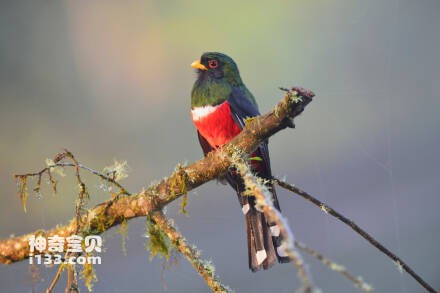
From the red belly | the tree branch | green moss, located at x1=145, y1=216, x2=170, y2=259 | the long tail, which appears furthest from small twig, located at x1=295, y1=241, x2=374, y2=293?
the red belly

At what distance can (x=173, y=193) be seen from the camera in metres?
1.66

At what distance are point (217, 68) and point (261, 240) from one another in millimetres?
853

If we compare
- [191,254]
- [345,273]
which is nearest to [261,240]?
[191,254]

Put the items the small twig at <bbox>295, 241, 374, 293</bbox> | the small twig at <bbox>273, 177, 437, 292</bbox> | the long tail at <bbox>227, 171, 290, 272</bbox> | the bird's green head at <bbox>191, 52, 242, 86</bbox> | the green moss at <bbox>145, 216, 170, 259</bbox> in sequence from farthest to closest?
the bird's green head at <bbox>191, 52, 242, 86</bbox>
the long tail at <bbox>227, 171, 290, 272</bbox>
the green moss at <bbox>145, 216, 170, 259</bbox>
the small twig at <bbox>273, 177, 437, 292</bbox>
the small twig at <bbox>295, 241, 374, 293</bbox>

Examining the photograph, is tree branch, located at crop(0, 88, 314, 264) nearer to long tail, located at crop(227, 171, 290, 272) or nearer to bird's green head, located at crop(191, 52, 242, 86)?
long tail, located at crop(227, 171, 290, 272)

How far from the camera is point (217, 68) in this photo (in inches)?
91.5

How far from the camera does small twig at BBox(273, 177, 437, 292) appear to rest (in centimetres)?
139

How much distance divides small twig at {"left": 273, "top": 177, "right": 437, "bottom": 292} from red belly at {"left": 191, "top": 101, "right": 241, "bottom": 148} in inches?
16.0

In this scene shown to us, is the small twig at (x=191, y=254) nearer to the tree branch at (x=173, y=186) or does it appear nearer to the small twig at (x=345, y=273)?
the tree branch at (x=173, y=186)

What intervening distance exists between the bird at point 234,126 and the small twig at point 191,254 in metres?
0.31

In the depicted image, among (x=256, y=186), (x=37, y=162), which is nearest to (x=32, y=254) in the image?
(x=256, y=186)

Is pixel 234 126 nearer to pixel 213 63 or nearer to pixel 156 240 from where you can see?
pixel 213 63

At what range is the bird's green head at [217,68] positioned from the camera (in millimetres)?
2301

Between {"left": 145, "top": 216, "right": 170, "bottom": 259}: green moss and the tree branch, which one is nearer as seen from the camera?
the tree branch
